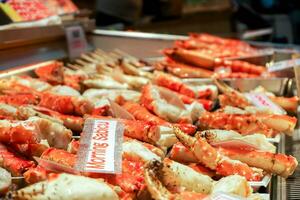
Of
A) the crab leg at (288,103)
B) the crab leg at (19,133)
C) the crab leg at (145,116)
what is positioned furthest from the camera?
the crab leg at (288,103)

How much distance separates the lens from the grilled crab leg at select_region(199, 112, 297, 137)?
269cm

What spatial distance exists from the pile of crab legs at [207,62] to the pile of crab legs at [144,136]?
1.78 ft

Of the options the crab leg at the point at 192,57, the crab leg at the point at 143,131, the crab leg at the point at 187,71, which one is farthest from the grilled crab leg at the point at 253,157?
the crab leg at the point at 192,57

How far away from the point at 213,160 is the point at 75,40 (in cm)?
249

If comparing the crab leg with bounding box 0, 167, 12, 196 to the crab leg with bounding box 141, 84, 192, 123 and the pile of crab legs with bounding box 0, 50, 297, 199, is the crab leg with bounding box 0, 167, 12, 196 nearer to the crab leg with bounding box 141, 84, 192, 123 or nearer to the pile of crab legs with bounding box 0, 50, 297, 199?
the pile of crab legs with bounding box 0, 50, 297, 199

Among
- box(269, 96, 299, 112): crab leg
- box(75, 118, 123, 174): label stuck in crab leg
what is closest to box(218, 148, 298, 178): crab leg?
box(75, 118, 123, 174): label stuck in crab leg

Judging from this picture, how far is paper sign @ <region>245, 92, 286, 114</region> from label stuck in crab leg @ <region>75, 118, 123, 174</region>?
104cm

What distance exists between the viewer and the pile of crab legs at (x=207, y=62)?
4133 millimetres

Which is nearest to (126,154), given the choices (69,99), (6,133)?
(6,133)

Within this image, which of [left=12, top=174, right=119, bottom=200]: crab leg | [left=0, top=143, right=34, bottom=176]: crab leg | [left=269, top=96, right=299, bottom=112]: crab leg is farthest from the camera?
[left=269, top=96, right=299, bottom=112]: crab leg

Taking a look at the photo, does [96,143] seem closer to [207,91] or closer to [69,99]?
[69,99]

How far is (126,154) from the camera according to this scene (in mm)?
2242

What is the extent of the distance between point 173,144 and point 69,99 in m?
0.74

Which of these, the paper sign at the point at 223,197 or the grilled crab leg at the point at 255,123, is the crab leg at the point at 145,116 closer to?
the grilled crab leg at the point at 255,123
